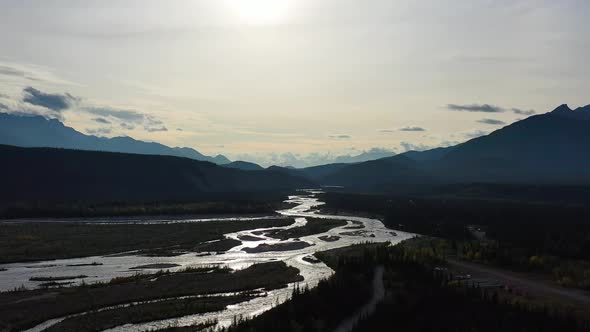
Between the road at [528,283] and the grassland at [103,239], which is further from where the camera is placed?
the grassland at [103,239]

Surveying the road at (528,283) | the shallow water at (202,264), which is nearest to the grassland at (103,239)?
the shallow water at (202,264)

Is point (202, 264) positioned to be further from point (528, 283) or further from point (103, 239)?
point (528, 283)

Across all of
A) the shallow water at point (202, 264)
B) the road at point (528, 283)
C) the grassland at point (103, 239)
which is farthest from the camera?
the grassland at point (103, 239)

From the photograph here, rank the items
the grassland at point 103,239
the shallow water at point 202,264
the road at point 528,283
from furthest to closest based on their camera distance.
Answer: the grassland at point 103,239, the road at point 528,283, the shallow water at point 202,264

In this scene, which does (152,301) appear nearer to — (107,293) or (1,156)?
(107,293)

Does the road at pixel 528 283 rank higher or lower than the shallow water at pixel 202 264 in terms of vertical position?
→ higher

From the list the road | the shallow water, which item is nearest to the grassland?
the shallow water

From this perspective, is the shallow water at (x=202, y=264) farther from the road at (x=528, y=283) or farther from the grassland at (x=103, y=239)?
the road at (x=528, y=283)

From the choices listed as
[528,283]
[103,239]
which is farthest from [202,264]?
[528,283]

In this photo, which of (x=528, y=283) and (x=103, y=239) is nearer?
(x=528, y=283)
